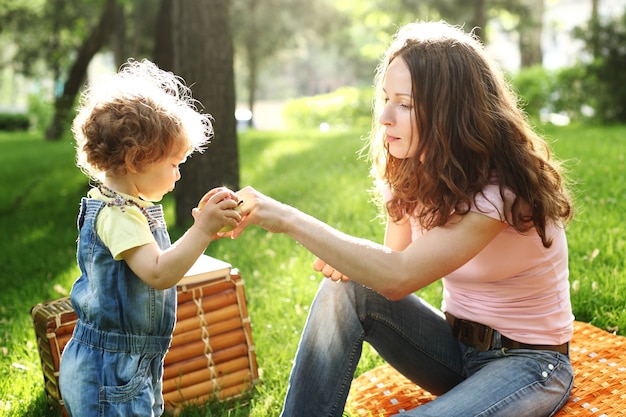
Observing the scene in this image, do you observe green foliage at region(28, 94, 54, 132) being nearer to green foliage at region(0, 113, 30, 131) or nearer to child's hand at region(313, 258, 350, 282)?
green foliage at region(0, 113, 30, 131)

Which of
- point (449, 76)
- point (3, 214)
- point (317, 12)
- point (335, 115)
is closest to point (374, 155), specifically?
point (449, 76)

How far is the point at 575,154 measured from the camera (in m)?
6.66

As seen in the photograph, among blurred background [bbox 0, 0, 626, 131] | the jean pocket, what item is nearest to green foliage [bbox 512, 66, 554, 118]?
blurred background [bbox 0, 0, 626, 131]

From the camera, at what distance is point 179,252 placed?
195cm

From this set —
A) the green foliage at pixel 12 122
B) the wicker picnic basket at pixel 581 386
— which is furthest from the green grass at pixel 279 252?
the green foliage at pixel 12 122

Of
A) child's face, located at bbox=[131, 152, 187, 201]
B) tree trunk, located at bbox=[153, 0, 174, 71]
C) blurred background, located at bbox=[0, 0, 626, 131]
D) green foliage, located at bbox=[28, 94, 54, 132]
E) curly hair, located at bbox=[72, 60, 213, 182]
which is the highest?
blurred background, located at bbox=[0, 0, 626, 131]

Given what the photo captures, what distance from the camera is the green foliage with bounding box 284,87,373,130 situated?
18.4 metres

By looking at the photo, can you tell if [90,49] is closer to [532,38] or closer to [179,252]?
[179,252]

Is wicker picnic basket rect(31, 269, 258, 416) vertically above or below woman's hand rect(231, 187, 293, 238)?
below

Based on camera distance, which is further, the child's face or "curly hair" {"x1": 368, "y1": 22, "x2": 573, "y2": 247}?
"curly hair" {"x1": 368, "y1": 22, "x2": 573, "y2": 247}

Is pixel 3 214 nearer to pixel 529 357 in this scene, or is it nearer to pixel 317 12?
pixel 529 357

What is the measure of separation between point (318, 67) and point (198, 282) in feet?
224

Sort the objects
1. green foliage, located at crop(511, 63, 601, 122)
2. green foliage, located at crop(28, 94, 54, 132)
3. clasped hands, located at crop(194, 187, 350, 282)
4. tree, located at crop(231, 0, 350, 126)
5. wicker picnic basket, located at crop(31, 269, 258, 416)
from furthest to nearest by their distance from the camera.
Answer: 1. tree, located at crop(231, 0, 350, 126)
2. green foliage, located at crop(28, 94, 54, 132)
3. green foliage, located at crop(511, 63, 601, 122)
4. wicker picnic basket, located at crop(31, 269, 258, 416)
5. clasped hands, located at crop(194, 187, 350, 282)

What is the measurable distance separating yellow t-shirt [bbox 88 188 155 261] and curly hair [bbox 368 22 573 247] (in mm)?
884
